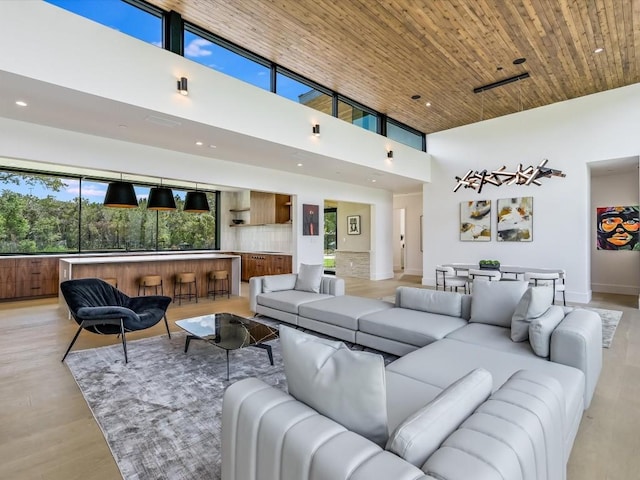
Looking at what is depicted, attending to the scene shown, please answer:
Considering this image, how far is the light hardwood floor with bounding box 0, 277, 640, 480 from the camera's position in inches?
76.7

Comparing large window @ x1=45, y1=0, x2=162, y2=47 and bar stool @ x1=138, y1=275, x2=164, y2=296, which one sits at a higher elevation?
large window @ x1=45, y1=0, x2=162, y2=47

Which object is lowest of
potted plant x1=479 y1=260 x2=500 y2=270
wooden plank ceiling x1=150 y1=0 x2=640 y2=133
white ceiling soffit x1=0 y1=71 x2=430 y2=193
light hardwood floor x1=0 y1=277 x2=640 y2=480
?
light hardwood floor x1=0 y1=277 x2=640 y2=480

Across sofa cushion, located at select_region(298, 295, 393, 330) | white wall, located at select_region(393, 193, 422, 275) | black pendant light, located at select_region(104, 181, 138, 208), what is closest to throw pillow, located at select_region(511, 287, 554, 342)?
sofa cushion, located at select_region(298, 295, 393, 330)

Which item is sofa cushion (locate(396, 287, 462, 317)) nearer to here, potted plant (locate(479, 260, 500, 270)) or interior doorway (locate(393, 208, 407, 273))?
potted plant (locate(479, 260, 500, 270))

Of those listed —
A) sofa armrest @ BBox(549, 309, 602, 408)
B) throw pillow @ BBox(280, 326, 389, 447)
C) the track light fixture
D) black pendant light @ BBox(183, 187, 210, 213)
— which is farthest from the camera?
black pendant light @ BBox(183, 187, 210, 213)

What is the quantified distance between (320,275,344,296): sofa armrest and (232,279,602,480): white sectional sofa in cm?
171

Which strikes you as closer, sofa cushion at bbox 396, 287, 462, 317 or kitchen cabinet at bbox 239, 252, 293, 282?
sofa cushion at bbox 396, 287, 462, 317

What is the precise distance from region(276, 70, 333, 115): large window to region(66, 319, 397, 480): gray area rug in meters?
4.33

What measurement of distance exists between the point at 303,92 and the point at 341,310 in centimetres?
429

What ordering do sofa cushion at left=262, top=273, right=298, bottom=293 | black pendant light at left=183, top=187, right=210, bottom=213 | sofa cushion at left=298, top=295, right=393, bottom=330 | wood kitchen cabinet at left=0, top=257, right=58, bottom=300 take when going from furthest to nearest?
1. black pendant light at left=183, top=187, right=210, bottom=213
2. wood kitchen cabinet at left=0, top=257, right=58, bottom=300
3. sofa cushion at left=262, top=273, right=298, bottom=293
4. sofa cushion at left=298, top=295, right=393, bottom=330

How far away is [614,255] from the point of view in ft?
26.0

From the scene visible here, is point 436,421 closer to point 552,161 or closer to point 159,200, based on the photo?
point 159,200

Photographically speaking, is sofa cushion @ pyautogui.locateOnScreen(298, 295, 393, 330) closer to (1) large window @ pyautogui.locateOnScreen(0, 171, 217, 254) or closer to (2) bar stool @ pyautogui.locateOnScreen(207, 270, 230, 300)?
(2) bar stool @ pyautogui.locateOnScreen(207, 270, 230, 300)

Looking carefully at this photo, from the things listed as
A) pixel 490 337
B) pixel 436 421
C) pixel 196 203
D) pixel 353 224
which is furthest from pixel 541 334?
pixel 353 224
